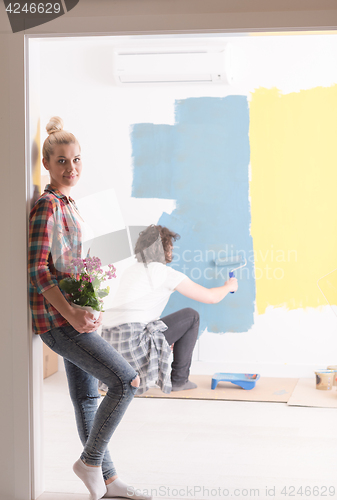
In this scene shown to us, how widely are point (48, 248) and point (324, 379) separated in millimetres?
1653

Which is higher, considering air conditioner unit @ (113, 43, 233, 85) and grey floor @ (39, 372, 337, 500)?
air conditioner unit @ (113, 43, 233, 85)

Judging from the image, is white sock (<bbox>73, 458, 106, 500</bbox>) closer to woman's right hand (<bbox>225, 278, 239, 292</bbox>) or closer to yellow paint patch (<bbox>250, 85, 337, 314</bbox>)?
woman's right hand (<bbox>225, 278, 239, 292</bbox>)

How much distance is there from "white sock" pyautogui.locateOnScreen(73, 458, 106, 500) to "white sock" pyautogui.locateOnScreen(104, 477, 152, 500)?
0.07 meters

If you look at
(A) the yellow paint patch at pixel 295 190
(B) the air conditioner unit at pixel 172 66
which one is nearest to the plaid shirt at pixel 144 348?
(A) the yellow paint patch at pixel 295 190

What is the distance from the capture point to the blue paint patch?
2.15 meters

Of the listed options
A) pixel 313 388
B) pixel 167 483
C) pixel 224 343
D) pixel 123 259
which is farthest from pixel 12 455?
pixel 313 388

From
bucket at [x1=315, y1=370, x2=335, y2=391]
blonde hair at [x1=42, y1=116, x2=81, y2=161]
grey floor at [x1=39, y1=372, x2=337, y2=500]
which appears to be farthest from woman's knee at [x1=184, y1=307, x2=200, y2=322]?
blonde hair at [x1=42, y1=116, x2=81, y2=161]

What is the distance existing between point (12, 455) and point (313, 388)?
4.83ft

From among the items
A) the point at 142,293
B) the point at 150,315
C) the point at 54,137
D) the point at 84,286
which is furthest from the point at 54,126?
the point at 150,315

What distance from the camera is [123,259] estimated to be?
1.97 meters

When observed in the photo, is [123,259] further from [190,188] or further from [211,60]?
[211,60]

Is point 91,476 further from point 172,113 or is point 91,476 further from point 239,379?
point 172,113

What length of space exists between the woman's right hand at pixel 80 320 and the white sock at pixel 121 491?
564 mm

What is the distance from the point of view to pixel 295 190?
2.49 metres
